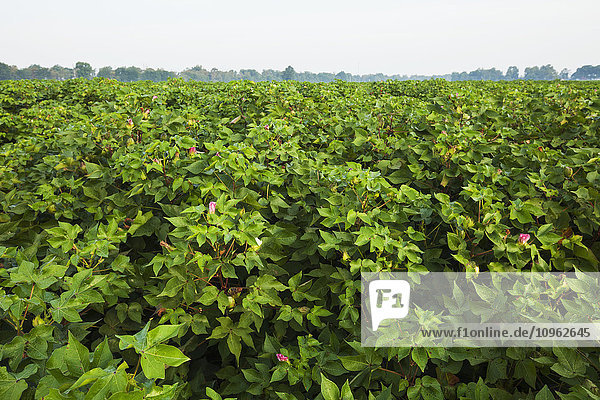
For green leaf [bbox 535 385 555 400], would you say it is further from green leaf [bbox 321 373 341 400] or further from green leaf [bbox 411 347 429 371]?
green leaf [bbox 321 373 341 400]

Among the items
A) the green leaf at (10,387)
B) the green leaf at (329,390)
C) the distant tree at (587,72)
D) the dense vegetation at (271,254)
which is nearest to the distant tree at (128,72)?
the dense vegetation at (271,254)

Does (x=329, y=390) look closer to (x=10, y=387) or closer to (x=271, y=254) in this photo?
(x=271, y=254)

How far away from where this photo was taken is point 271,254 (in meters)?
1.60

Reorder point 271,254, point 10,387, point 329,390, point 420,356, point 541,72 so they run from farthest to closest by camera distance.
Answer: point 541,72 < point 271,254 < point 420,356 < point 329,390 < point 10,387

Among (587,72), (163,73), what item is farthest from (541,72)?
(163,73)

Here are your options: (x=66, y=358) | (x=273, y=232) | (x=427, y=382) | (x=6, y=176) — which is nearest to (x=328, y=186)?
(x=273, y=232)

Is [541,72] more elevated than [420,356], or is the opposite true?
[541,72]

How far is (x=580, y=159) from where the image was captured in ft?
6.12

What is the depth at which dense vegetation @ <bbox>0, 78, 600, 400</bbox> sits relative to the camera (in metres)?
1.23

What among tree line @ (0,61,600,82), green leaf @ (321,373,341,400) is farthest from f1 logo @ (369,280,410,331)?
tree line @ (0,61,600,82)

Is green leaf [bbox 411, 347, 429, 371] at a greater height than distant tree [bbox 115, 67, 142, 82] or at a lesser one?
lesser

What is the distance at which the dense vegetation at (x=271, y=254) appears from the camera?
1.23 m

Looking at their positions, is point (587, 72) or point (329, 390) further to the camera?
point (587, 72)

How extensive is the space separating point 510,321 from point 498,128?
5.28ft
